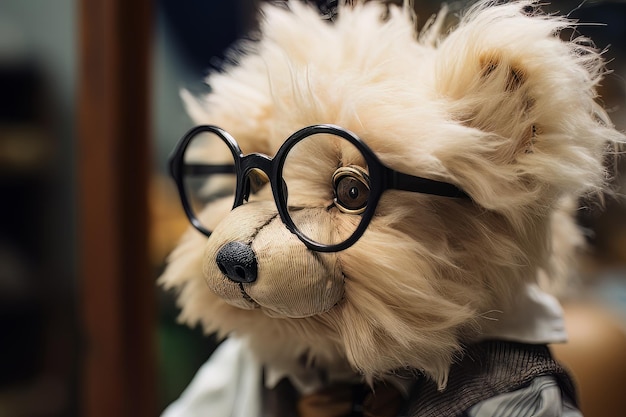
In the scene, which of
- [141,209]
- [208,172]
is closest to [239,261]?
[208,172]

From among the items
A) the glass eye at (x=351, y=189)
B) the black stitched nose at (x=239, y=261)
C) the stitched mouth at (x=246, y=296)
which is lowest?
the stitched mouth at (x=246, y=296)

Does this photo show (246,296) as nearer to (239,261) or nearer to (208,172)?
(239,261)

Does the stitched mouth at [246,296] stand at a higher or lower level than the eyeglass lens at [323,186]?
lower

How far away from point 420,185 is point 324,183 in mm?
63

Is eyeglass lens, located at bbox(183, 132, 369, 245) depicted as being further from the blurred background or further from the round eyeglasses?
the blurred background

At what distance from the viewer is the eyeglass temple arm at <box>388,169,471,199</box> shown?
34cm

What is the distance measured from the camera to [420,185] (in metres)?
0.34

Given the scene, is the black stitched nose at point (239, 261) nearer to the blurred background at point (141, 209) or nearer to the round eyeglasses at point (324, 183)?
the round eyeglasses at point (324, 183)

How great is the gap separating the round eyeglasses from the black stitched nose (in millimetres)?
29

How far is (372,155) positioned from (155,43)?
0.43 metres

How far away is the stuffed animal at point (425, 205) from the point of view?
34 cm

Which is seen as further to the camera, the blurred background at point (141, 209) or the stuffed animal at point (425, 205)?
the blurred background at point (141, 209)

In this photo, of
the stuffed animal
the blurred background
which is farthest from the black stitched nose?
the blurred background

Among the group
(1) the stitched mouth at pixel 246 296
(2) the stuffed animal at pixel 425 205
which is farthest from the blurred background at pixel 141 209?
(1) the stitched mouth at pixel 246 296
